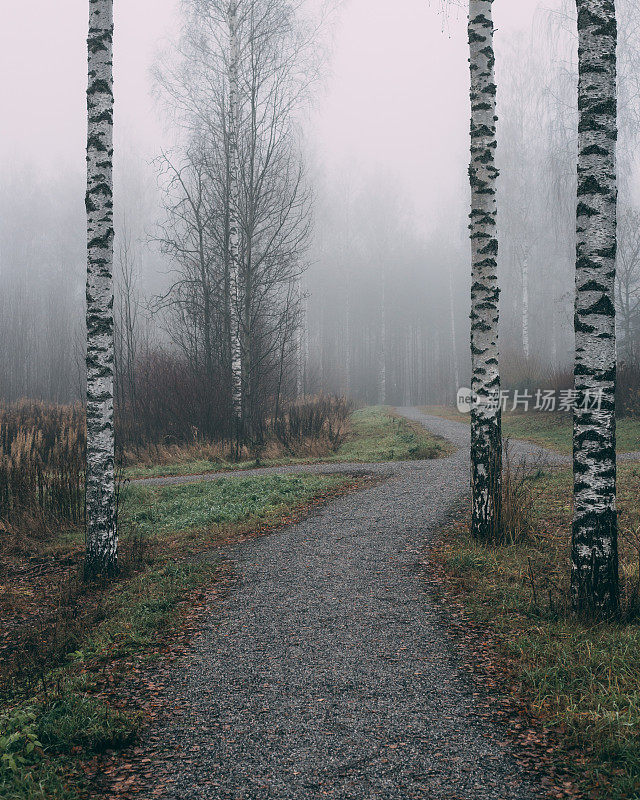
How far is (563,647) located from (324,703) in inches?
56.8

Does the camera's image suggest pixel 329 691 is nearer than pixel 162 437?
Yes

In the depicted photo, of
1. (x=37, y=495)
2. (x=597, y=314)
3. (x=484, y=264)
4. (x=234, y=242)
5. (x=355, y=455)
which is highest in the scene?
(x=234, y=242)

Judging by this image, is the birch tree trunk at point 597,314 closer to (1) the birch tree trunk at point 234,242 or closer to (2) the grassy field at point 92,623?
(2) the grassy field at point 92,623

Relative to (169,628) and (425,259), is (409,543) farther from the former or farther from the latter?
(425,259)

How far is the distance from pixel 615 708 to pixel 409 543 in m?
3.29

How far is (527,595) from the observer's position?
4.61 metres

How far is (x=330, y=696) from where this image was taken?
10.9 ft

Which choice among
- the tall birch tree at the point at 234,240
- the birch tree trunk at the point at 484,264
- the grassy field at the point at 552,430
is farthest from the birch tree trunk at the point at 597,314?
the tall birch tree at the point at 234,240

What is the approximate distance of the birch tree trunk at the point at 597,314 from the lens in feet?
13.1

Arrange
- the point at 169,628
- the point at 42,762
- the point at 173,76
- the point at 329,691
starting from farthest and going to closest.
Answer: the point at 173,76, the point at 169,628, the point at 329,691, the point at 42,762

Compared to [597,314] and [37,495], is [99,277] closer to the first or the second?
[37,495]

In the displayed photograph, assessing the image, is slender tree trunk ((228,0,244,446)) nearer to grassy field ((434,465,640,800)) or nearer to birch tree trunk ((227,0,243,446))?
birch tree trunk ((227,0,243,446))

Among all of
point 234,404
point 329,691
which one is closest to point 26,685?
point 329,691

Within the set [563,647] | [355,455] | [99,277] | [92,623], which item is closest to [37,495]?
[99,277]
